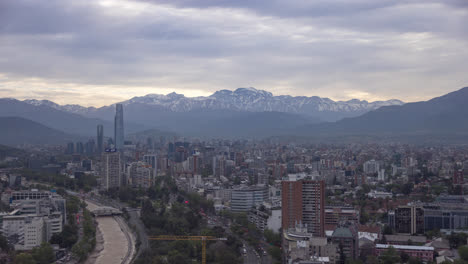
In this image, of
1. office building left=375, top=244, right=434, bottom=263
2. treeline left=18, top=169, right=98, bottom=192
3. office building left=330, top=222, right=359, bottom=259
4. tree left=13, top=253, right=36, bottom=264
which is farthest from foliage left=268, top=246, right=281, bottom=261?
treeline left=18, top=169, right=98, bottom=192

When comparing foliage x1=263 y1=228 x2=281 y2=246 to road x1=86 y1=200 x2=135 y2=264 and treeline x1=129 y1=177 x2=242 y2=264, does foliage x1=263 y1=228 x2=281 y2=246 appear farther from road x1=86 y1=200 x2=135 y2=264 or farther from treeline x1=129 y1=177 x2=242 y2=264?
road x1=86 y1=200 x2=135 y2=264

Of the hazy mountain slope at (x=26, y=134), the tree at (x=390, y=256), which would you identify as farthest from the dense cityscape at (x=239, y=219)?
the hazy mountain slope at (x=26, y=134)

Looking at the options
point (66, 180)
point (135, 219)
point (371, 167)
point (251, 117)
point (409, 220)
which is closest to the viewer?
point (409, 220)

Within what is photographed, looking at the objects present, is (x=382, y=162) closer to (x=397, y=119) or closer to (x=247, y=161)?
(x=247, y=161)

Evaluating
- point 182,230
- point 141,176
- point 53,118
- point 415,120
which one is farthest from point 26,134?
point 182,230

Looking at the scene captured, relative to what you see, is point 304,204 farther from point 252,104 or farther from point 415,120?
point 252,104

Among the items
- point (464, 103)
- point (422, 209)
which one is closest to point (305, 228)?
point (422, 209)
